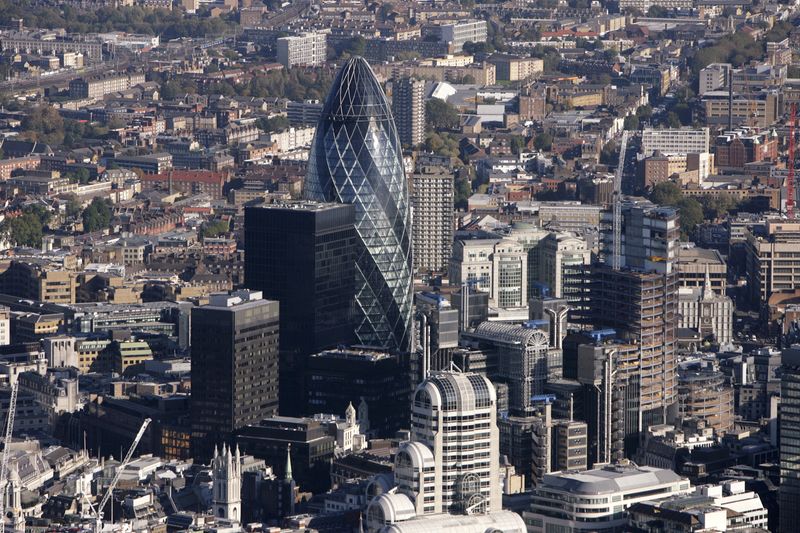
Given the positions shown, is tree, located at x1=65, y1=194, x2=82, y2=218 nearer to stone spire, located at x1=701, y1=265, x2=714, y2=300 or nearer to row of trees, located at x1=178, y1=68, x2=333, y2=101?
stone spire, located at x1=701, y1=265, x2=714, y2=300

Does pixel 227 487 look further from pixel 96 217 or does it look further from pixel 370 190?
pixel 96 217

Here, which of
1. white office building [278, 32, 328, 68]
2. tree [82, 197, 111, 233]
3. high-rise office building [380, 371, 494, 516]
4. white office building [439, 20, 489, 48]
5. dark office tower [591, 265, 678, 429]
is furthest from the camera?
white office building [439, 20, 489, 48]

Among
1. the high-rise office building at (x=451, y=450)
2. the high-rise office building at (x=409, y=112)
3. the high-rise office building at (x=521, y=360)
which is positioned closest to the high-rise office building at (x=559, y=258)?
the high-rise office building at (x=521, y=360)

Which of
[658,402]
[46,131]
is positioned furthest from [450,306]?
[46,131]

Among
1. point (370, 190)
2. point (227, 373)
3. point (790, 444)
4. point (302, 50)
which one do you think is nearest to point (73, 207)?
point (370, 190)

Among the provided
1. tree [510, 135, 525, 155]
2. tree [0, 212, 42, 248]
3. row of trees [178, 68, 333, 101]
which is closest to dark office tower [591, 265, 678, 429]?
tree [0, 212, 42, 248]

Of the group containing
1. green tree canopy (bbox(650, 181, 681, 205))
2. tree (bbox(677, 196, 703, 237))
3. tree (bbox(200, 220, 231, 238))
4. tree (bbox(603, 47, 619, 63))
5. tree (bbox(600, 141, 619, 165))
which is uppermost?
tree (bbox(603, 47, 619, 63))

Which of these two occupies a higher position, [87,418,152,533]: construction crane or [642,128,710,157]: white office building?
[642,128,710,157]: white office building

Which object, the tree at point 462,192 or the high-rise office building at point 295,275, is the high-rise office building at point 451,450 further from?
the tree at point 462,192

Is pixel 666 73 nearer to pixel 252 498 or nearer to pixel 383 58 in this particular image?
pixel 383 58
